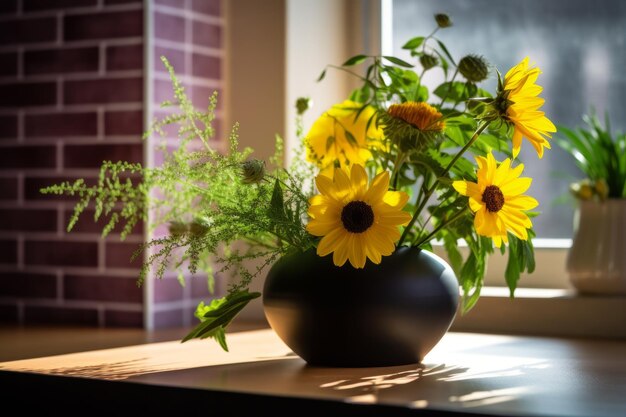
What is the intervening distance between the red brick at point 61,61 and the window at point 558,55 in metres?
0.75

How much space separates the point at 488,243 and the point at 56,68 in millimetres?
983

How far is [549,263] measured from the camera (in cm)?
186

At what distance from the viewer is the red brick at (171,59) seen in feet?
5.83

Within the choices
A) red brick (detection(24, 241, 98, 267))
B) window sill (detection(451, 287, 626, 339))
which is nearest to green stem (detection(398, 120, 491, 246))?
window sill (detection(451, 287, 626, 339))

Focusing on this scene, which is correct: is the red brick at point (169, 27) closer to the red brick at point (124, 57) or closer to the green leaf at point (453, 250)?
the red brick at point (124, 57)

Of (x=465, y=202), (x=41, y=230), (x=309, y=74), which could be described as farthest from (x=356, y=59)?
(x=41, y=230)

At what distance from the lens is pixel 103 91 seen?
1805 mm

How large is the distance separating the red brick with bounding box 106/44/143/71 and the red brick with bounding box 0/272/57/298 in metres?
0.43

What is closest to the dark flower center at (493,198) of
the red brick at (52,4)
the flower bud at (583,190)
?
the flower bud at (583,190)

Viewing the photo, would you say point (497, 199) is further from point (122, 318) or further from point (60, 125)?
point (60, 125)

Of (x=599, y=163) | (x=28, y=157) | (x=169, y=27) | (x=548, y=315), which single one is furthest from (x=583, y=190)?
(x=28, y=157)

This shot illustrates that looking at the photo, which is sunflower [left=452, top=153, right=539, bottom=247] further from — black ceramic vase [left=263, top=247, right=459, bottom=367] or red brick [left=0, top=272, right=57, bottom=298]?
red brick [left=0, top=272, right=57, bottom=298]

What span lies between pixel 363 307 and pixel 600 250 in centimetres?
70

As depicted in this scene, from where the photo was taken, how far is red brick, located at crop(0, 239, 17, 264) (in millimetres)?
1909
